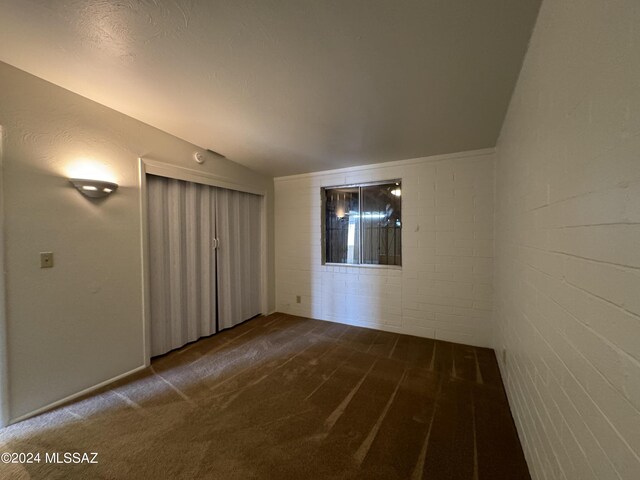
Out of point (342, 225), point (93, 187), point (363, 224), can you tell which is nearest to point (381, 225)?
point (363, 224)

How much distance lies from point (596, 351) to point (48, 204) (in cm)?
312

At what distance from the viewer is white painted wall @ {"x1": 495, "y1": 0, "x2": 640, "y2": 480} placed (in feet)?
1.82

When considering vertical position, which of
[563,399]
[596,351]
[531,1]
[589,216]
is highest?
[531,1]

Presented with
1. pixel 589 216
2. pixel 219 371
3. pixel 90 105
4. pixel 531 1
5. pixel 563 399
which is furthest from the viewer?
pixel 219 371

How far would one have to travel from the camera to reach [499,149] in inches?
92.4

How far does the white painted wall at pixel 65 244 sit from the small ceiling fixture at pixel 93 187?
7cm

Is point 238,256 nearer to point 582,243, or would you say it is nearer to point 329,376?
point 329,376

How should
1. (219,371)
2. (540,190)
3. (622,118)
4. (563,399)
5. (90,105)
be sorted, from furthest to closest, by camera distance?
(219,371) < (90,105) < (540,190) < (563,399) < (622,118)

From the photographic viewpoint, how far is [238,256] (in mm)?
3387

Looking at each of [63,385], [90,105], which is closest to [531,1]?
[90,105]

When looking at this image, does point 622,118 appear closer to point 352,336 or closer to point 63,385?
point 352,336

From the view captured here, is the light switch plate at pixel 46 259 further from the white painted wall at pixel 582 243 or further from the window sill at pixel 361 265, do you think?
the white painted wall at pixel 582 243

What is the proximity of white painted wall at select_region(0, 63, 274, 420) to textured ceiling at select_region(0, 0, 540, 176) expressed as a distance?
228mm

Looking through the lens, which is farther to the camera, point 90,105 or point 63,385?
point 90,105
